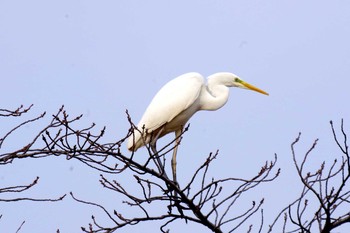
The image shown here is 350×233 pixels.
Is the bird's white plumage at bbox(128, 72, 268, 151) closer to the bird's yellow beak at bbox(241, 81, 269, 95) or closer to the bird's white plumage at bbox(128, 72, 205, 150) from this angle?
the bird's white plumage at bbox(128, 72, 205, 150)

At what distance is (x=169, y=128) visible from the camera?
6.68 metres

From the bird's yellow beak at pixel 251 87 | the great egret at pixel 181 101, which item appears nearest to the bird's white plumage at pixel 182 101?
the great egret at pixel 181 101

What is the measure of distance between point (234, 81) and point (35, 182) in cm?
366

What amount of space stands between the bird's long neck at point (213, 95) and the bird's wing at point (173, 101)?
0.13 m

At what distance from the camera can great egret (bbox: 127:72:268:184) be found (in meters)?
6.47

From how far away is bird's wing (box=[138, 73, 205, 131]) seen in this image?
649 cm

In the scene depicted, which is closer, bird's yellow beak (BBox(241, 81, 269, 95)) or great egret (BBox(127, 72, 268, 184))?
great egret (BBox(127, 72, 268, 184))

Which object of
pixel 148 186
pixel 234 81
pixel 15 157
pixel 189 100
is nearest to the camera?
pixel 15 157

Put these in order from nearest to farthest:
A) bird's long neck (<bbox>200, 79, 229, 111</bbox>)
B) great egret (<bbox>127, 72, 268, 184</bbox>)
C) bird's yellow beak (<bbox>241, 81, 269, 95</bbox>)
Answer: great egret (<bbox>127, 72, 268, 184</bbox>)
bird's long neck (<bbox>200, 79, 229, 111</bbox>)
bird's yellow beak (<bbox>241, 81, 269, 95</bbox>)

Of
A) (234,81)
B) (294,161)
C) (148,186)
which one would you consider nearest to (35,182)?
(148,186)

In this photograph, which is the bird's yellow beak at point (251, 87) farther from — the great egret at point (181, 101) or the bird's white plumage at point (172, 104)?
the bird's white plumage at point (172, 104)

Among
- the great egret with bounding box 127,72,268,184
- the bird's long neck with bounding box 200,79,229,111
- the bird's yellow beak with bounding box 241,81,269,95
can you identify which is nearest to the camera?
the great egret with bounding box 127,72,268,184

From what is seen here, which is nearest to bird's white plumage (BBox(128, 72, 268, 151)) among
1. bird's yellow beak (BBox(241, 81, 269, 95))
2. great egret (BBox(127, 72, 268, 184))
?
great egret (BBox(127, 72, 268, 184))

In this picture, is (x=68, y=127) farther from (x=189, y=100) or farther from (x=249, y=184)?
(x=189, y=100)
